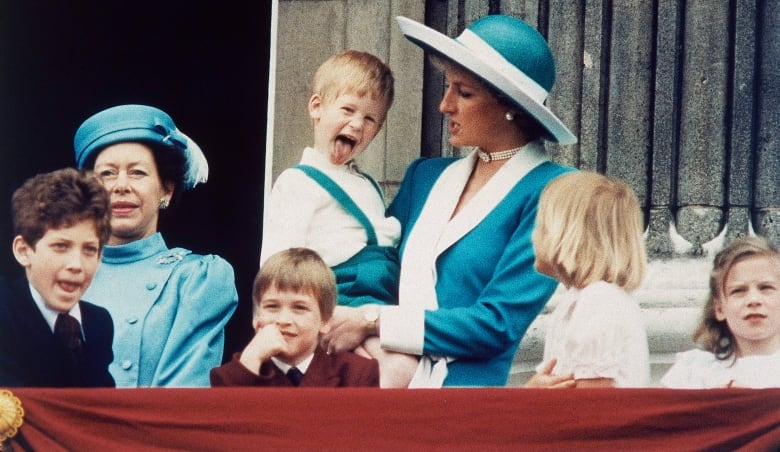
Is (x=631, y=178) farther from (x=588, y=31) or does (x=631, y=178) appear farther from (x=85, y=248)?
(x=85, y=248)

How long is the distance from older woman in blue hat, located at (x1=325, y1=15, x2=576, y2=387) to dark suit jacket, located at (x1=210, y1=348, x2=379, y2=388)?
0.19 feet

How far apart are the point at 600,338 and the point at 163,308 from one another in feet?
4.99

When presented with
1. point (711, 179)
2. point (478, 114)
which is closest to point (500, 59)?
point (478, 114)

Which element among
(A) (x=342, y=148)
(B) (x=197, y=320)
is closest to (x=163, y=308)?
(B) (x=197, y=320)

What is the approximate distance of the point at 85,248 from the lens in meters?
5.84

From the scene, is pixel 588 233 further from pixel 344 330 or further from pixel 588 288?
pixel 344 330

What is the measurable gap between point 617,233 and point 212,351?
147 cm

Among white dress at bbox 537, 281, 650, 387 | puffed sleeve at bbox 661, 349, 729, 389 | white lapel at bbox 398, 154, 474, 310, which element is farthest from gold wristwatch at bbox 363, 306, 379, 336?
puffed sleeve at bbox 661, 349, 729, 389

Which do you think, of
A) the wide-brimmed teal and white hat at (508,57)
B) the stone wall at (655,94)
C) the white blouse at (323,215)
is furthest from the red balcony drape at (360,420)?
the wide-brimmed teal and white hat at (508,57)

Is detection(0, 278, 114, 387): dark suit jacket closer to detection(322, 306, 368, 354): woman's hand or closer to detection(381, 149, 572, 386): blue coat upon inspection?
detection(322, 306, 368, 354): woman's hand

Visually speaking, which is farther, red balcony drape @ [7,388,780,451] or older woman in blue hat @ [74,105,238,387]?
older woman in blue hat @ [74,105,238,387]

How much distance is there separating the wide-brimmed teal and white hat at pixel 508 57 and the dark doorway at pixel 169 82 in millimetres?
Answer: 697

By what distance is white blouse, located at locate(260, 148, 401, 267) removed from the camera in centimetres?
570

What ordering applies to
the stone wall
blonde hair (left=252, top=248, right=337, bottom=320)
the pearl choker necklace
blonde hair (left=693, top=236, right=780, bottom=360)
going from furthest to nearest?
1. the stone wall
2. blonde hair (left=693, top=236, right=780, bottom=360)
3. the pearl choker necklace
4. blonde hair (left=252, top=248, right=337, bottom=320)
